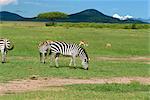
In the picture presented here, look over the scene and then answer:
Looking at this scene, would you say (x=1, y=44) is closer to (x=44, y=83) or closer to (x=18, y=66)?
(x=18, y=66)

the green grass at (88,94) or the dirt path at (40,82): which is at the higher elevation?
the green grass at (88,94)

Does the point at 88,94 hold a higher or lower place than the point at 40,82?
higher

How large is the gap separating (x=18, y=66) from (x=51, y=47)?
2851 millimetres

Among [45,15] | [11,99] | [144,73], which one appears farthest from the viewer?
[45,15]

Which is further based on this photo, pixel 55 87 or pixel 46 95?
pixel 55 87

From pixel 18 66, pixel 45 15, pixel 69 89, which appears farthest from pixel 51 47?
pixel 45 15

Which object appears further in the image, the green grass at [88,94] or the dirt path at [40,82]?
the dirt path at [40,82]

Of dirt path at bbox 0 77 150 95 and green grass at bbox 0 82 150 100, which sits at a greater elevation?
green grass at bbox 0 82 150 100

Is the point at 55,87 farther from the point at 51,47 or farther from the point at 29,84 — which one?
the point at 51,47

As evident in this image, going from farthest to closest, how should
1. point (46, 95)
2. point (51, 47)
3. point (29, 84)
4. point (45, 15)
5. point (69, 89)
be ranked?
1. point (45, 15)
2. point (51, 47)
3. point (29, 84)
4. point (69, 89)
5. point (46, 95)

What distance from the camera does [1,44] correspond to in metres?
25.7

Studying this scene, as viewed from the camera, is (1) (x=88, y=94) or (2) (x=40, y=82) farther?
(2) (x=40, y=82)

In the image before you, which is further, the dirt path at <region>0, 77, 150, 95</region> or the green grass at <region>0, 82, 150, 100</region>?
the dirt path at <region>0, 77, 150, 95</region>

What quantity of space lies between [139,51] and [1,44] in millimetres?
14535
